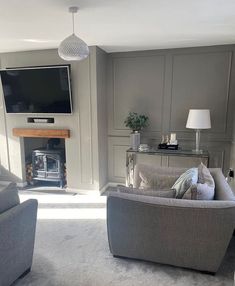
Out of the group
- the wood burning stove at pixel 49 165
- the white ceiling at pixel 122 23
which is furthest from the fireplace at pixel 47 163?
the white ceiling at pixel 122 23

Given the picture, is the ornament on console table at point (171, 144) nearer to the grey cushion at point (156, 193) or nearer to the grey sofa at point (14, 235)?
the grey cushion at point (156, 193)

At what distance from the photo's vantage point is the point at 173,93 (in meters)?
3.77

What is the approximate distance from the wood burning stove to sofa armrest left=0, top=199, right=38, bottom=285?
6.87ft

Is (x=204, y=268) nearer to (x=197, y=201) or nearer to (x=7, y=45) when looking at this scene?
(x=197, y=201)

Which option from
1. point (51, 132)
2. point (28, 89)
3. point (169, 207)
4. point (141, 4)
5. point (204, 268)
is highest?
point (141, 4)

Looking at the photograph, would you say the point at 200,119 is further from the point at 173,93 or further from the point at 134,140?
the point at 134,140

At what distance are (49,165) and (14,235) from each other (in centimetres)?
242

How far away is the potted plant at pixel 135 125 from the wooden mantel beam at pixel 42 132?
1.00m

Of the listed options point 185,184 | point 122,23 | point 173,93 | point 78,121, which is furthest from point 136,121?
point 185,184

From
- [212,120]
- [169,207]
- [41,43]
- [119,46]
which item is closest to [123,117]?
[119,46]

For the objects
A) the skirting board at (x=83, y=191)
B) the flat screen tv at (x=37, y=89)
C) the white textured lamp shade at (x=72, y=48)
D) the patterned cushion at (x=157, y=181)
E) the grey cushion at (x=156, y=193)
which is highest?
the white textured lamp shade at (x=72, y=48)

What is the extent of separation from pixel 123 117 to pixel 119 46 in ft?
3.71

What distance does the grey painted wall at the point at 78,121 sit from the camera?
11.7 feet

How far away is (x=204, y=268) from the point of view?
6.52ft
